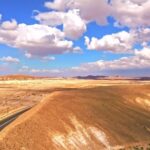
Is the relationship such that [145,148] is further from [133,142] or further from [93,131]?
[93,131]

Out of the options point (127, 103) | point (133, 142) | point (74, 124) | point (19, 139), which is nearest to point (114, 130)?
point (133, 142)

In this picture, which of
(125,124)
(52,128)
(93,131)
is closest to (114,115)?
(125,124)

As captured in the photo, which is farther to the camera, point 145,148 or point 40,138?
point 145,148

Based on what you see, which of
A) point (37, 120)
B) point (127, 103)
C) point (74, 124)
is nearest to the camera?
point (37, 120)

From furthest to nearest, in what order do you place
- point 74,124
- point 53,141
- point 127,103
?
1. point 127,103
2. point 74,124
3. point 53,141

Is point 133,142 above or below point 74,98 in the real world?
below

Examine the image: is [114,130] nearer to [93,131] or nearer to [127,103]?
[93,131]
